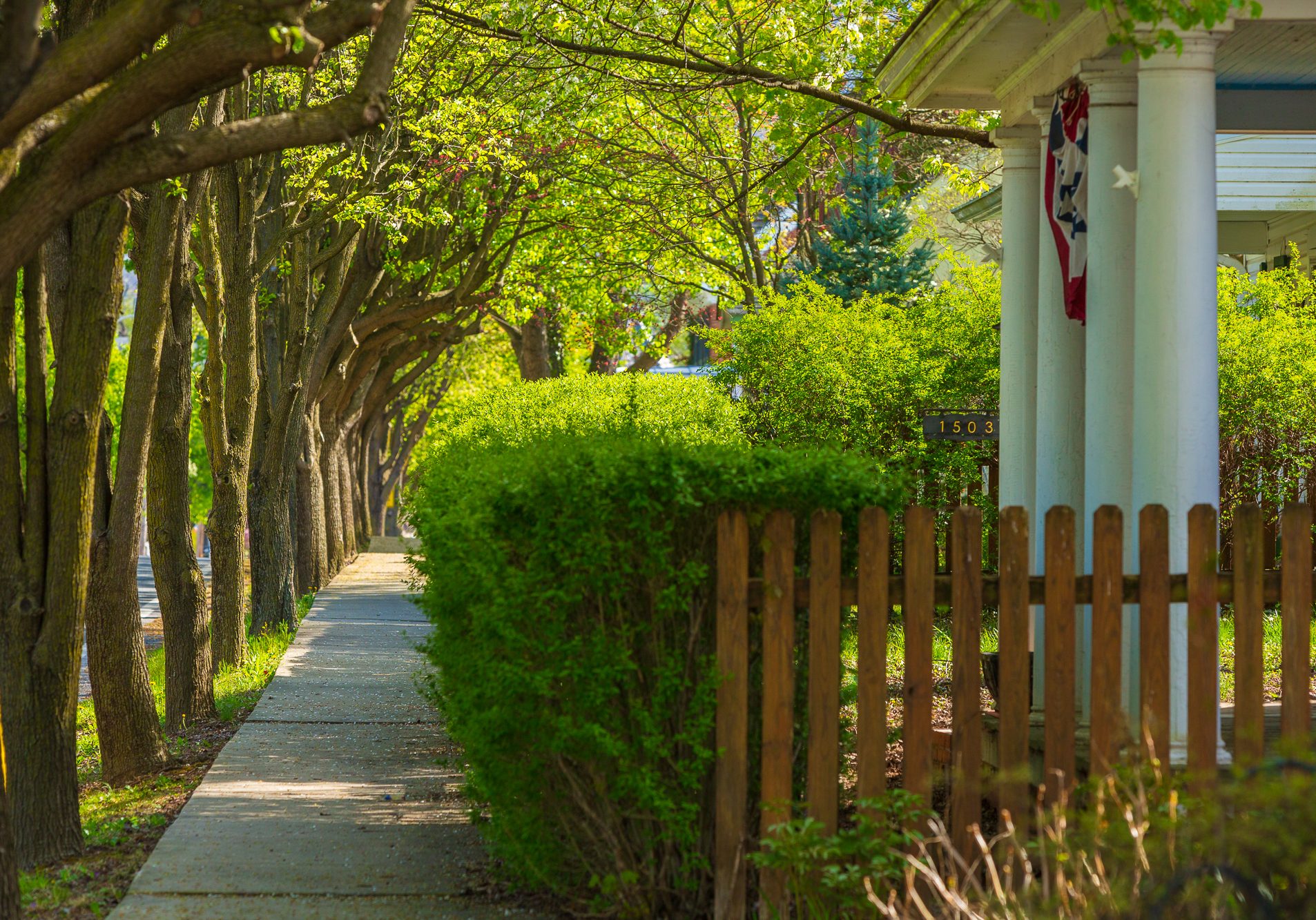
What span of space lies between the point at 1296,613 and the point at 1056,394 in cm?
212

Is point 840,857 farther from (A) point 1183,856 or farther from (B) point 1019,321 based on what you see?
(B) point 1019,321

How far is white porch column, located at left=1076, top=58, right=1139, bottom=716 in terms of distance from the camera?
5914 mm

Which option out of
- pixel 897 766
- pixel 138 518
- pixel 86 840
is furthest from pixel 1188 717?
pixel 138 518

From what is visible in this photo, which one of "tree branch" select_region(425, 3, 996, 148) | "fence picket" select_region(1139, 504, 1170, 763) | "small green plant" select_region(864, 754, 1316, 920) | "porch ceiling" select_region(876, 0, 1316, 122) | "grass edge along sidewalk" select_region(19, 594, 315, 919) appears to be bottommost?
"grass edge along sidewalk" select_region(19, 594, 315, 919)

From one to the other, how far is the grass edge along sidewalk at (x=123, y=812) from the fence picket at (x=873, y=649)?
3086mm

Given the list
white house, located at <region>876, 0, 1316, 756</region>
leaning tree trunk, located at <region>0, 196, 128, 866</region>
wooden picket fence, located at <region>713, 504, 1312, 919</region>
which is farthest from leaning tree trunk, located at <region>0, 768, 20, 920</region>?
white house, located at <region>876, 0, 1316, 756</region>

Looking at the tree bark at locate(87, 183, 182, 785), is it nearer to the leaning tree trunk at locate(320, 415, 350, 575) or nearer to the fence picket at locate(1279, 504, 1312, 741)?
the fence picket at locate(1279, 504, 1312, 741)

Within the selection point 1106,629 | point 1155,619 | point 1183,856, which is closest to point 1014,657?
point 1106,629

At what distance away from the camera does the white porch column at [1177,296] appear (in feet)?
17.6

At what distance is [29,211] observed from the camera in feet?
15.1

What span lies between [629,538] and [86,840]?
12.7ft

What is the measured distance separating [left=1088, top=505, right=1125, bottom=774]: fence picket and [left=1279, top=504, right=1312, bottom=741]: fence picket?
0.58 meters

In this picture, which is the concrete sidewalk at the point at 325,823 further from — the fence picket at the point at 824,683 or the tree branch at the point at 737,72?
the tree branch at the point at 737,72

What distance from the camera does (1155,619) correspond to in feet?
15.8
